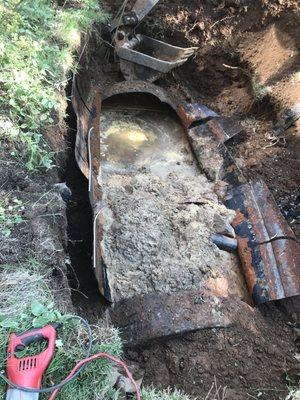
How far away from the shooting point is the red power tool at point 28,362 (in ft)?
7.32

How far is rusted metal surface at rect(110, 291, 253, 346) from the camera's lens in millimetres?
3588

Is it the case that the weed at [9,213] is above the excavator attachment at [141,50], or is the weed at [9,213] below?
below

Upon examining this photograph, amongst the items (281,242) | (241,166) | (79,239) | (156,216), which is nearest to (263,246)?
(281,242)

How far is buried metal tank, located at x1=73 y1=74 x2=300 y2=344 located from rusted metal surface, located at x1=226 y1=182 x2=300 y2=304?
1 cm

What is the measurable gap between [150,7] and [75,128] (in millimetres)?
2125

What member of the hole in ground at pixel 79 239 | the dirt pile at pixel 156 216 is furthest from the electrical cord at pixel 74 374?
the dirt pile at pixel 156 216

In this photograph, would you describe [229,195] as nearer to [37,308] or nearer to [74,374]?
[37,308]

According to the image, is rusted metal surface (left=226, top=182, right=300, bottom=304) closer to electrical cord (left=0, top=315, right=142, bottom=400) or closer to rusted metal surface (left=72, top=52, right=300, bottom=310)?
rusted metal surface (left=72, top=52, right=300, bottom=310)

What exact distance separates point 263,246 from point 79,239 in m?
1.88

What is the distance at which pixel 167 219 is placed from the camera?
448cm

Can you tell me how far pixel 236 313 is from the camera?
387cm

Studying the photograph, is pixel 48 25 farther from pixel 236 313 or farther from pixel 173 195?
pixel 236 313

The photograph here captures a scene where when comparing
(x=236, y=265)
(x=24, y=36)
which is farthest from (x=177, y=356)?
(x=24, y=36)

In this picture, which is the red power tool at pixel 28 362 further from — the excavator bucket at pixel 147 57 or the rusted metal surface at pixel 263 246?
the excavator bucket at pixel 147 57
